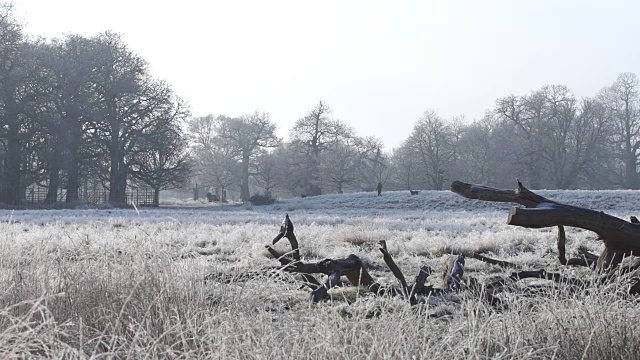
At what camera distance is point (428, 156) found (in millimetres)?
71375

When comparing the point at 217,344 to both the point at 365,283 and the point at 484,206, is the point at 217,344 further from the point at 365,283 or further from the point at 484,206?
the point at 484,206

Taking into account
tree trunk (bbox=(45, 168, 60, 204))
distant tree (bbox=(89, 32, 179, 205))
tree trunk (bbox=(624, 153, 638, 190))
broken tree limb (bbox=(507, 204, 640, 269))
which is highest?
distant tree (bbox=(89, 32, 179, 205))

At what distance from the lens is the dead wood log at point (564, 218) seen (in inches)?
179

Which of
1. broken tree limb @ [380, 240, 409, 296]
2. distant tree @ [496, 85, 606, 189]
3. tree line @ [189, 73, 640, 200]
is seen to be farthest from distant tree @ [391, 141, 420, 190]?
broken tree limb @ [380, 240, 409, 296]

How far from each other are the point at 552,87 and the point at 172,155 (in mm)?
42384

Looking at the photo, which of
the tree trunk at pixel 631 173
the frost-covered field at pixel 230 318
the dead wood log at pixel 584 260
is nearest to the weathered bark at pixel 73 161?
the frost-covered field at pixel 230 318

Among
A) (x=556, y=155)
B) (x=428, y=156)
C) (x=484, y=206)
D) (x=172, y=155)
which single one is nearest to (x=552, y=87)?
(x=556, y=155)

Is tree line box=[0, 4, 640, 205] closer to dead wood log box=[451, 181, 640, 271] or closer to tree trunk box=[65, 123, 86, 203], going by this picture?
tree trunk box=[65, 123, 86, 203]

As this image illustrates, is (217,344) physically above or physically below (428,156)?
below

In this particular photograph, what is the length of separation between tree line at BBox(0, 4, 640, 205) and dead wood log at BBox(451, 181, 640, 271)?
38757 mm

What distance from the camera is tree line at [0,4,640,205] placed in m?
40.7

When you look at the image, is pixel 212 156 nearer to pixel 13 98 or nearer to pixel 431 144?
pixel 431 144

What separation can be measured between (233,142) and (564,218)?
67915 millimetres

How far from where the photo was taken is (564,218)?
4773 mm
